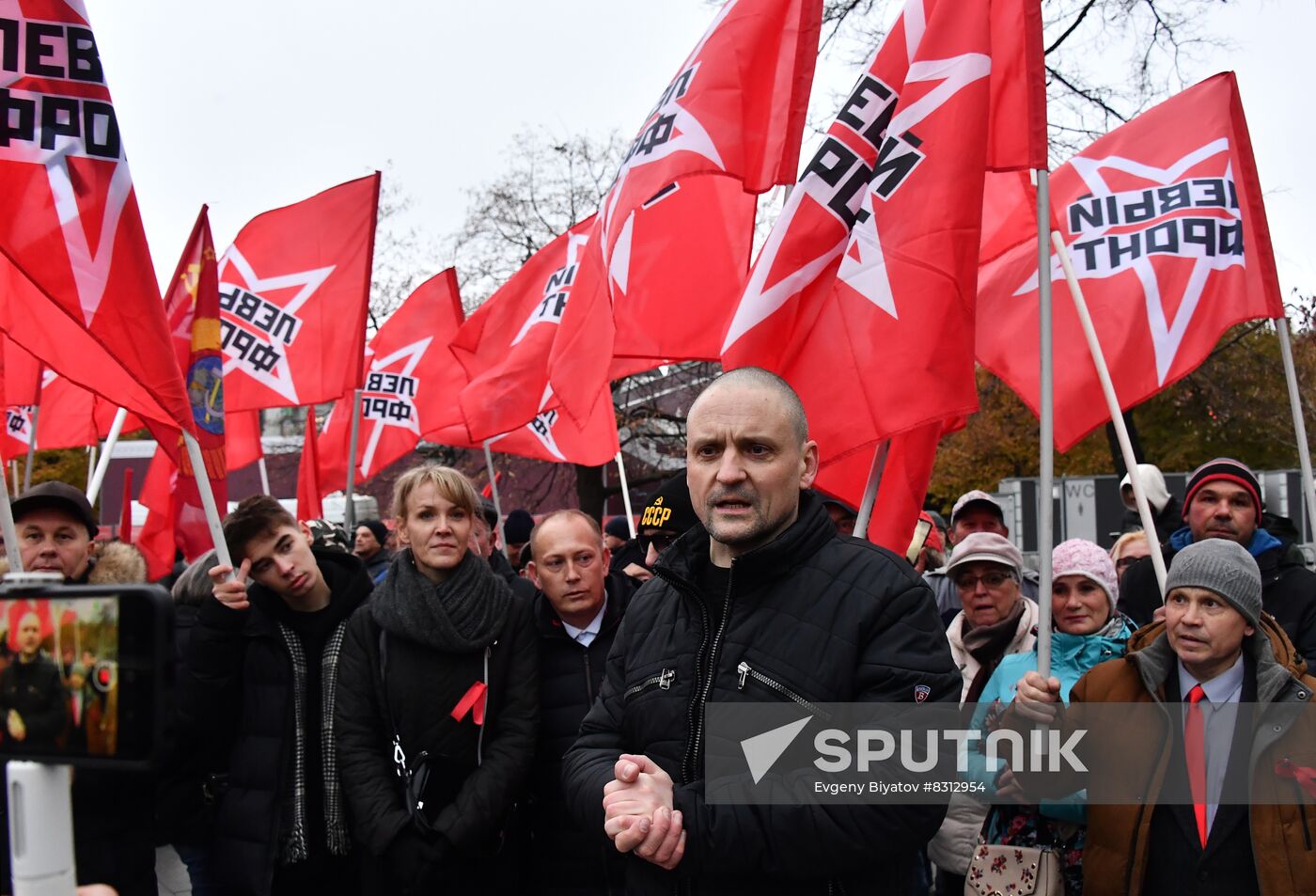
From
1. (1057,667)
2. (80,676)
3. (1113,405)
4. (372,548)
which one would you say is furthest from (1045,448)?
(372,548)

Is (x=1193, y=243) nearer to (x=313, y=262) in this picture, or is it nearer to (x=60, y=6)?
(x=60, y=6)

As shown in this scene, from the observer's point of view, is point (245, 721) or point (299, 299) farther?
point (299, 299)

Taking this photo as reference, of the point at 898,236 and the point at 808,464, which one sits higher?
the point at 898,236

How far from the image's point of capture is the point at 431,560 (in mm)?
4258

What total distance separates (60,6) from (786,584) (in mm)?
3045

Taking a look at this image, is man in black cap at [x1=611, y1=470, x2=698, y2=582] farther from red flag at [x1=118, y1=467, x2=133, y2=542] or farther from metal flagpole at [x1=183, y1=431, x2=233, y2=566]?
red flag at [x1=118, y1=467, x2=133, y2=542]

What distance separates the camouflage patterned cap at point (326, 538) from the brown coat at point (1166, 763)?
2.65 metres

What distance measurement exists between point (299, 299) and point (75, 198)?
3685 mm

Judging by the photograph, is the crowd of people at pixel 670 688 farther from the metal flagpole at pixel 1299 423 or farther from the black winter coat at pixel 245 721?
the metal flagpole at pixel 1299 423

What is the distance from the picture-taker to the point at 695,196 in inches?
226

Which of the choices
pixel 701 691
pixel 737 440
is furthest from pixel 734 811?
pixel 737 440

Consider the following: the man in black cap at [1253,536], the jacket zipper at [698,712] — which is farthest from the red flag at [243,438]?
the jacket zipper at [698,712]

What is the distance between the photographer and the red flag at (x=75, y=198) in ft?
12.9

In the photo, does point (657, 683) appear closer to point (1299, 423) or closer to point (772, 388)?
point (772, 388)
